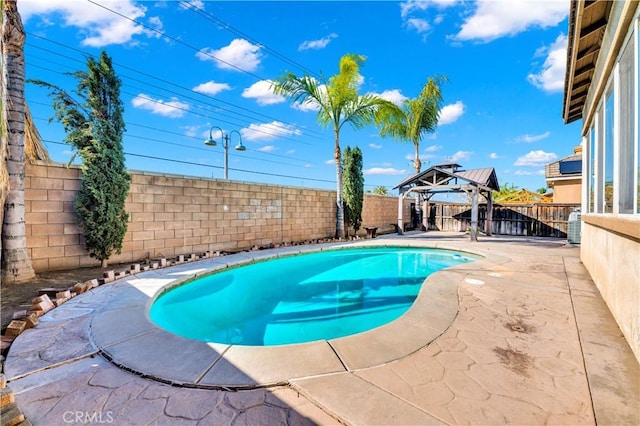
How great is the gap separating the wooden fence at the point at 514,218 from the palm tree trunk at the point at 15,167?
53.0 ft

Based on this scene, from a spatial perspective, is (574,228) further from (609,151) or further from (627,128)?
(627,128)

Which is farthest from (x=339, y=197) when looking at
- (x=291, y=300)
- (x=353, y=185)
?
(x=291, y=300)

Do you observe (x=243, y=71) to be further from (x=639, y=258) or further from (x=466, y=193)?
(x=639, y=258)

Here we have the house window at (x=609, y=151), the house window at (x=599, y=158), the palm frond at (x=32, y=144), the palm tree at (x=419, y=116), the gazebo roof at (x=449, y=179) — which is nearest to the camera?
the house window at (x=609, y=151)

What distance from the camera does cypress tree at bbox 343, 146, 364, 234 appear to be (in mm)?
11883

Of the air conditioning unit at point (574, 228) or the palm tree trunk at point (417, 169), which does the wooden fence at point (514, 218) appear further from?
the air conditioning unit at point (574, 228)

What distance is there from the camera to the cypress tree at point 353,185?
11.9 m

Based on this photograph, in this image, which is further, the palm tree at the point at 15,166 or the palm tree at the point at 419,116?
the palm tree at the point at 419,116

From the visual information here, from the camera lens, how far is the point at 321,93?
10.5m

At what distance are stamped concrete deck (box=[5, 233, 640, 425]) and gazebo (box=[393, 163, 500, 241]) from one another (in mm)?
8710

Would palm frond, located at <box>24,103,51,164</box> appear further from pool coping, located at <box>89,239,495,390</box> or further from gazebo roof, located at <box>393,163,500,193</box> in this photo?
gazebo roof, located at <box>393,163,500,193</box>

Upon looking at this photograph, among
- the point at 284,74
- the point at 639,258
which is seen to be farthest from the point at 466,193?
the point at 639,258

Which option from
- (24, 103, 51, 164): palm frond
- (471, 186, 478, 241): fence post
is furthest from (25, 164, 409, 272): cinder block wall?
(471, 186, 478, 241): fence post

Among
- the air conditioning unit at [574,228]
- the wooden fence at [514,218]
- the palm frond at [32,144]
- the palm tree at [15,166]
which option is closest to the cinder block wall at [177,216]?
the palm frond at [32,144]
